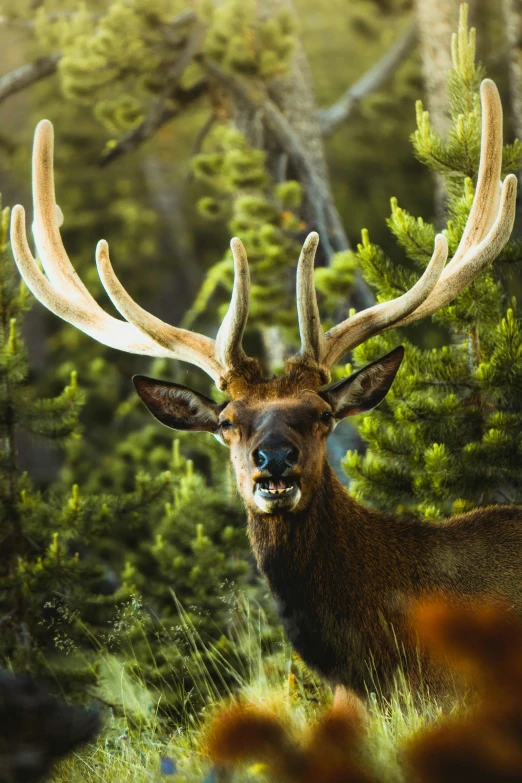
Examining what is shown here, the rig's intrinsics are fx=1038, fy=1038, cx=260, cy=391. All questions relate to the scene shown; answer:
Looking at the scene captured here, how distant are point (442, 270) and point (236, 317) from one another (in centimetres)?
107

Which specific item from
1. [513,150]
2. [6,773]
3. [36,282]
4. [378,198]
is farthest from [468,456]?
[378,198]

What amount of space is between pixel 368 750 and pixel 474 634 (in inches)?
33.1

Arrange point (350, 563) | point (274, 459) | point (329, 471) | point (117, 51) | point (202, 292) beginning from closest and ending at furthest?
point (274, 459) < point (350, 563) < point (329, 471) < point (117, 51) < point (202, 292)

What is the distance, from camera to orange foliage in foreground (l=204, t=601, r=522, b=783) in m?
2.41

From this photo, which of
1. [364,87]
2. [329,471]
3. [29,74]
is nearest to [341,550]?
[329,471]

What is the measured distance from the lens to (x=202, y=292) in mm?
12000

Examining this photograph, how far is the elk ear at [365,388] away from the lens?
16.8 ft

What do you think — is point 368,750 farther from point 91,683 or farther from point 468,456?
point 91,683

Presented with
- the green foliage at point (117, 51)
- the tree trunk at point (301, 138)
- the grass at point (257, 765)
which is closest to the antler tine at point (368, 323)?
the grass at point (257, 765)

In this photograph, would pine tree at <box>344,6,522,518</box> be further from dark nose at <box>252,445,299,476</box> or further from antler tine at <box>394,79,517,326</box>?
dark nose at <box>252,445,299,476</box>

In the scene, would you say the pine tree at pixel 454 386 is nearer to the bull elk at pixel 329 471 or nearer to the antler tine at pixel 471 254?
the antler tine at pixel 471 254

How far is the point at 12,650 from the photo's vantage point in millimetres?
6512

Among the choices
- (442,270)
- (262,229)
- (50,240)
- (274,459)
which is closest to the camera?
(274,459)

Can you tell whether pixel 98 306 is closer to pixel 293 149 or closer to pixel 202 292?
pixel 202 292
